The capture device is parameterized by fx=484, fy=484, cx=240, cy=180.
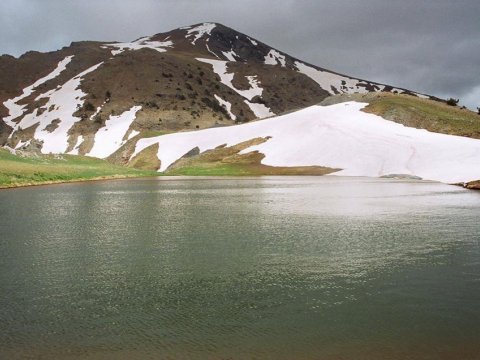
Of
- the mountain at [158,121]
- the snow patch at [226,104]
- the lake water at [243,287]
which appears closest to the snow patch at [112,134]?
the mountain at [158,121]

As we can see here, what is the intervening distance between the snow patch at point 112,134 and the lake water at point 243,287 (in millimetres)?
113693

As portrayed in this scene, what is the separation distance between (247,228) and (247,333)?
555 inches

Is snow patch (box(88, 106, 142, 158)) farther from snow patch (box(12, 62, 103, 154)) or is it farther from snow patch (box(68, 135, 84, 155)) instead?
snow patch (box(12, 62, 103, 154))

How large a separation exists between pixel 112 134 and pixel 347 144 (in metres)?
87.2

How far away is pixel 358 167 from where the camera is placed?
75062 mm

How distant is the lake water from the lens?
33.6 feet

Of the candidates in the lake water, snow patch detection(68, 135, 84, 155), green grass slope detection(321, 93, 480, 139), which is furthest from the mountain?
the lake water

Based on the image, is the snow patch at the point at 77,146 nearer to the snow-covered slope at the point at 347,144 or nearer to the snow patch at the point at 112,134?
the snow patch at the point at 112,134

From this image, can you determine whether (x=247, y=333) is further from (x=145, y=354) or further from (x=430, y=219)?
(x=430, y=219)

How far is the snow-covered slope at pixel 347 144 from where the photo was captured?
6525 cm

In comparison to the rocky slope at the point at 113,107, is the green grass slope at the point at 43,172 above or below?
below

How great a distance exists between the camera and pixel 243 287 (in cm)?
1436

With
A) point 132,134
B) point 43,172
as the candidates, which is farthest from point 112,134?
point 43,172

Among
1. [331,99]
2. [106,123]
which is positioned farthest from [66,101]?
[331,99]
